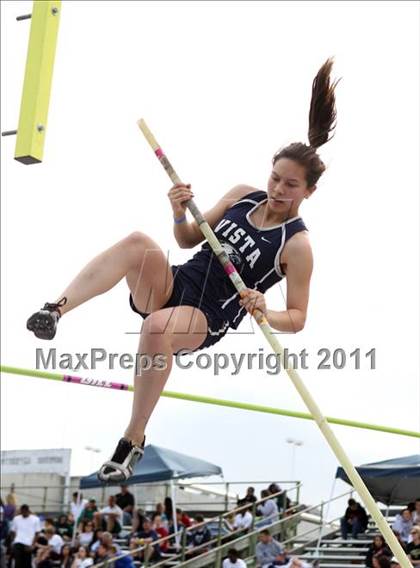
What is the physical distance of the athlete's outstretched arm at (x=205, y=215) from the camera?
500 centimetres

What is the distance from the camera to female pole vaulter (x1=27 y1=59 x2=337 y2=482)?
482cm

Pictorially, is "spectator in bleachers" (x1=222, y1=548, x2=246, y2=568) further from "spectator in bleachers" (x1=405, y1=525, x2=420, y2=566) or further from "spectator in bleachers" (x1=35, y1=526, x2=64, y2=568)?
"spectator in bleachers" (x1=35, y1=526, x2=64, y2=568)

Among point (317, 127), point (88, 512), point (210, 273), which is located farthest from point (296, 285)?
point (88, 512)

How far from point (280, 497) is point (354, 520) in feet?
5.52

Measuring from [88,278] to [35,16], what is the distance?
108 centimetres

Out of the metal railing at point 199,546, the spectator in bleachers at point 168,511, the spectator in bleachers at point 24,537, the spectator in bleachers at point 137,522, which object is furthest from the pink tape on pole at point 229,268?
the spectator in bleachers at point 168,511

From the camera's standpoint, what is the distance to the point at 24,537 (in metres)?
13.1

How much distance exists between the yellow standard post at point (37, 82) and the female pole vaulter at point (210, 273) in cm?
61

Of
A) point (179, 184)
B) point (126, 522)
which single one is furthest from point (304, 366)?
point (126, 522)

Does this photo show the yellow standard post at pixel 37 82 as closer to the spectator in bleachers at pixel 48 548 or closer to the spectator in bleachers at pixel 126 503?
the spectator in bleachers at pixel 48 548

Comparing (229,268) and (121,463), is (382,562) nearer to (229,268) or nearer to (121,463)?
(121,463)

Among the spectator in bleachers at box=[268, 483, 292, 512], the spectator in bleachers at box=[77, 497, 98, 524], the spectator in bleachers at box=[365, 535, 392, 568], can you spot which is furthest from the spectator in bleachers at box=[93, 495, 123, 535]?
the spectator in bleachers at box=[365, 535, 392, 568]

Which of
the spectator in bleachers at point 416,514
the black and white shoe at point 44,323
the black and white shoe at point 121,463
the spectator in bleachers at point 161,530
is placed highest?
the spectator in bleachers at point 161,530

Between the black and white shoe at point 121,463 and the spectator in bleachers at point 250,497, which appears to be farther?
the spectator in bleachers at point 250,497
